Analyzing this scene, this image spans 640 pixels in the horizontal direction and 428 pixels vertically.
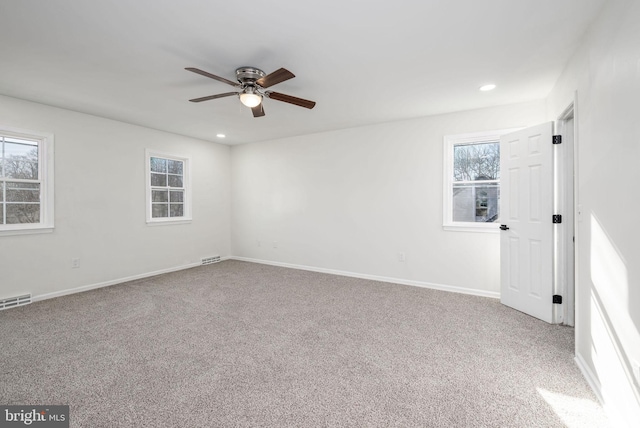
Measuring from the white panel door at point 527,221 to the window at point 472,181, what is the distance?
429mm

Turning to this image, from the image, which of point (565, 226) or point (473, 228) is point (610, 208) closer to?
point (565, 226)

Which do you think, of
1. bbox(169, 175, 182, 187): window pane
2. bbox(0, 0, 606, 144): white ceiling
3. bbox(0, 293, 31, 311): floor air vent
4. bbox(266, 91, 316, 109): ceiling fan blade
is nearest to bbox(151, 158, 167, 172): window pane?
bbox(169, 175, 182, 187): window pane

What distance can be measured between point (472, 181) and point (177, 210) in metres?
5.12

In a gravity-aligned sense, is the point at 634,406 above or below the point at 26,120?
below

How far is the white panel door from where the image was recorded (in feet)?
9.65

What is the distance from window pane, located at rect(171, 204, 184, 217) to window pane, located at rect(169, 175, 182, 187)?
39 cm

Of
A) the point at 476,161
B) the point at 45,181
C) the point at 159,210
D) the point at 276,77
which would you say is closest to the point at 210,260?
the point at 159,210

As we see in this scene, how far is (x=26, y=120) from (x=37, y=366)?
3.13m

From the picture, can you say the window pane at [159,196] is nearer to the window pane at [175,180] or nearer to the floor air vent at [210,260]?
the window pane at [175,180]

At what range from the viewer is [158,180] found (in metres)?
5.08

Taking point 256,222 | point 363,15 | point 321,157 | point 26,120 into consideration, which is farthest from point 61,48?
point 256,222

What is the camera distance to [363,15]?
1969 millimetres

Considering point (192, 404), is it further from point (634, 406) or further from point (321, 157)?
point (321, 157)

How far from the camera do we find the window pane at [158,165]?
4996 millimetres
